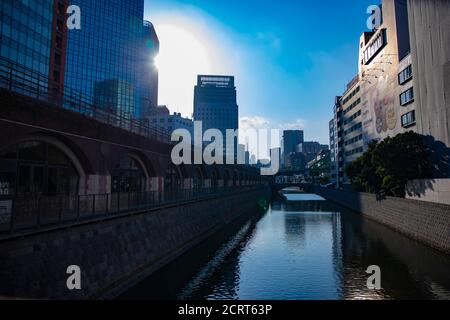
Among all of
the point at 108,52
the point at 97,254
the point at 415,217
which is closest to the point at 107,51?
the point at 108,52

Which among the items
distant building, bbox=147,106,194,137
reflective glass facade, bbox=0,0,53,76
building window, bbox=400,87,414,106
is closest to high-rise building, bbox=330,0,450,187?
building window, bbox=400,87,414,106

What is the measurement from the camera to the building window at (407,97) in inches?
2060

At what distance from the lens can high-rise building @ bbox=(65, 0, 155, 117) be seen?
130 meters

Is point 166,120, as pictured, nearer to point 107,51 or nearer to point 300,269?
point 107,51

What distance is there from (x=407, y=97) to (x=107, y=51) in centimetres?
12725

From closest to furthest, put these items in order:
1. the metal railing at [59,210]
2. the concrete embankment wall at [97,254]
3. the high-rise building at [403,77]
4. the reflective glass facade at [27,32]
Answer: the concrete embankment wall at [97,254] → the metal railing at [59,210] → the high-rise building at [403,77] → the reflective glass facade at [27,32]

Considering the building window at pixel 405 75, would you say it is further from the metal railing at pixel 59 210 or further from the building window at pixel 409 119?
the metal railing at pixel 59 210

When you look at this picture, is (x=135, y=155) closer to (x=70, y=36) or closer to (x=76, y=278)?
(x=76, y=278)

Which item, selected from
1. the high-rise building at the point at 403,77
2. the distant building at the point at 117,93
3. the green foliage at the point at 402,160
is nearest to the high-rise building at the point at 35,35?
the green foliage at the point at 402,160

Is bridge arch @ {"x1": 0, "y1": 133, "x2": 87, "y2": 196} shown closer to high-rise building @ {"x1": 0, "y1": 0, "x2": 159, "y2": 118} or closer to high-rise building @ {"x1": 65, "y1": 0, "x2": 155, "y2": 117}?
high-rise building @ {"x1": 0, "y1": 0, "x2": 159, "y2": 118}

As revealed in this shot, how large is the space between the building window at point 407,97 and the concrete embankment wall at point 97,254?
43710mm

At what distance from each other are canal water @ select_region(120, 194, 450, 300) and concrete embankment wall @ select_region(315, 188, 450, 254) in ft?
3.55

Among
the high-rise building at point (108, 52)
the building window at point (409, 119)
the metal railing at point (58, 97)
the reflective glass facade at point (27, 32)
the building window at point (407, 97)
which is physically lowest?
the metal railing at point (58, 97)

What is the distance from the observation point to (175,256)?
2745cm
